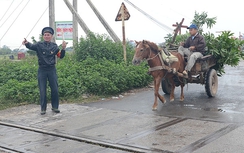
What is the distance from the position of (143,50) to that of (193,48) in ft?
5.76

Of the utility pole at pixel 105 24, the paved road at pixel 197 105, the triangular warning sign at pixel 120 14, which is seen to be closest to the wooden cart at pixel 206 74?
the paved road at pixel 197 105

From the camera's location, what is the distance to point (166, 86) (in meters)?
11.4

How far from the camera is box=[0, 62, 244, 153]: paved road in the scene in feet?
21.2

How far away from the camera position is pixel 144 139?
6.82 meters

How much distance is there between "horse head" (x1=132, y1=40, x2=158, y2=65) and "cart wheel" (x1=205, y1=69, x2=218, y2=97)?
2019 mm

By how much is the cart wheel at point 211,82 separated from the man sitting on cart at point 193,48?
689mm

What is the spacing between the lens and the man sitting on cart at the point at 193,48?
10.2 metres

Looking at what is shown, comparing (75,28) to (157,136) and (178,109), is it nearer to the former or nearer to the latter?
(178,109)

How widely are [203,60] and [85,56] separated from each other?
17.7ft

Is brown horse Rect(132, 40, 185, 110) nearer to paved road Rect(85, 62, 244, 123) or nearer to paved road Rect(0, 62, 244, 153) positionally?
paved road Rect(85, 62, 244, 123)

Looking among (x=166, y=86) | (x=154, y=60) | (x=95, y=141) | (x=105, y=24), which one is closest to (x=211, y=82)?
(x=166, y=86)

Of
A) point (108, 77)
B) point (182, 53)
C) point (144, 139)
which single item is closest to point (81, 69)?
point (108, 77)

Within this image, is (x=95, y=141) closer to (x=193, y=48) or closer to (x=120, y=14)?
(x=193, y=48)

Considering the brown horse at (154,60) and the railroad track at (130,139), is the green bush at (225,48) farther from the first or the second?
the railroad track at (130,139)
